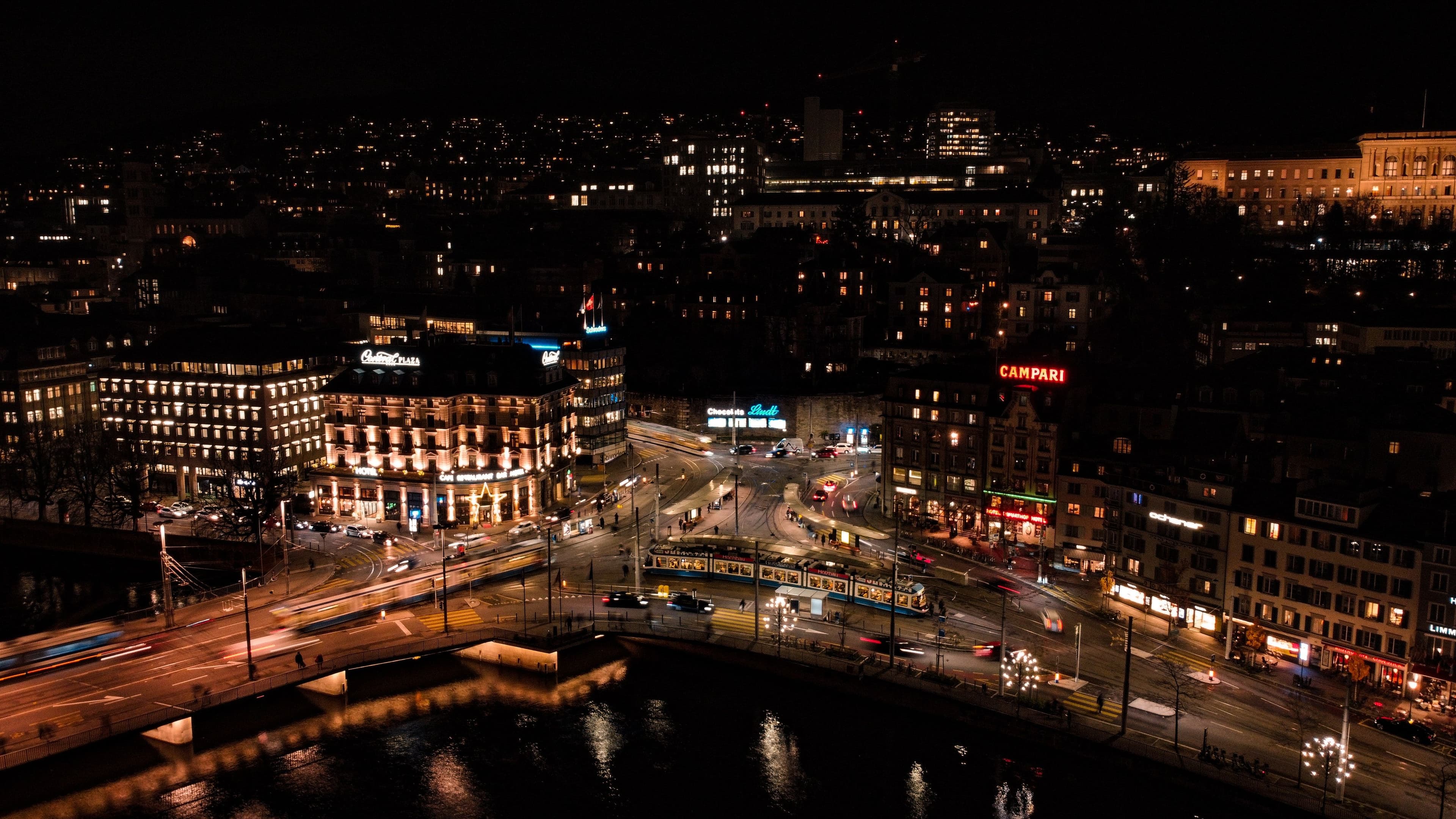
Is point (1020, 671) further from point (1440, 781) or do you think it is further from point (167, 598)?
point (167, 598)

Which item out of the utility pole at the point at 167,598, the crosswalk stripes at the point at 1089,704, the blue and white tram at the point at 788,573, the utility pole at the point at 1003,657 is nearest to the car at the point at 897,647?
the blue and white tram at the point at 788,573

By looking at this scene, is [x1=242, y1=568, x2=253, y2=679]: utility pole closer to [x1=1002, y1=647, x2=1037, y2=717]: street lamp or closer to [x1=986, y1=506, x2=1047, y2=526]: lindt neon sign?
[x1=1002, y1=647, x2=1037, y2=717]: street lamp

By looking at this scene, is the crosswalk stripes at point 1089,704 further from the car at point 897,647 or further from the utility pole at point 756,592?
the utility pole at point 756,592

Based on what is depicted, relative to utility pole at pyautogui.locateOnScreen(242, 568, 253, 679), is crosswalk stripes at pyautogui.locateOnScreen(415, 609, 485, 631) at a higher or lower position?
lower

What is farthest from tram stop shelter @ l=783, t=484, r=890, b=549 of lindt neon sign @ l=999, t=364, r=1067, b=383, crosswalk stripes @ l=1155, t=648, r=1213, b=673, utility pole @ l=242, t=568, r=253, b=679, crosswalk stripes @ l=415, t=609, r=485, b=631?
utility pole @ l=242, t=568, r=253, b=679

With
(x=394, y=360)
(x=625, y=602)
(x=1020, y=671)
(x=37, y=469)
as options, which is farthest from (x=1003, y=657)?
(x=37, y=469)

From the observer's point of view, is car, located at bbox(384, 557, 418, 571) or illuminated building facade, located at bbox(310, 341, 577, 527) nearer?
car, located at bbox(384, 557, 418, 571)

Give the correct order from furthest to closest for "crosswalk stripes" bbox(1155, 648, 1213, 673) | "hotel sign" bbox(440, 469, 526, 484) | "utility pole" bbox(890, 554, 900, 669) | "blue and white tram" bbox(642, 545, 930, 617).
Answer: "hotel sign" bbox(440, 469, 526, 484) < "blue and white tram" bbox(642, 545, 930, 617) < "utility pole" bbox(890, 554, 900, 669) < "crosswalk stripes" bbox(1155, 648, 1213, 673)
